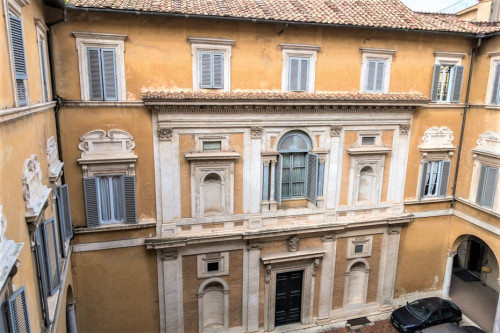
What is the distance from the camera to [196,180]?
13609mm

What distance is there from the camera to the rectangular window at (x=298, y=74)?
13.9 m

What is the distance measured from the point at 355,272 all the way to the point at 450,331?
166 inches

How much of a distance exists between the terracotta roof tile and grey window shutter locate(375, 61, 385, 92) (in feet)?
4.99

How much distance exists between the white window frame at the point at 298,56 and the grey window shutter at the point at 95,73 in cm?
633

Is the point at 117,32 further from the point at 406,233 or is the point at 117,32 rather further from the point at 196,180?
the point at 406,233

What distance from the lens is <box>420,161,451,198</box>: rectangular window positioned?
1664cm

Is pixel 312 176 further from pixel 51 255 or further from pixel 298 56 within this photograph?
pixel 51 255

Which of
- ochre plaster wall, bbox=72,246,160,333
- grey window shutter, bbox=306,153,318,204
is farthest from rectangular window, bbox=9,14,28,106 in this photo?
grey window shutter, bbox=306,153,318,204

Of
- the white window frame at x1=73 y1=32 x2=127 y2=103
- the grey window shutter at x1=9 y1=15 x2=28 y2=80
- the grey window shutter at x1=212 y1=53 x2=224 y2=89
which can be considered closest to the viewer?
the grey window shutter at x1=9 y1=15 x2=28 y2=80

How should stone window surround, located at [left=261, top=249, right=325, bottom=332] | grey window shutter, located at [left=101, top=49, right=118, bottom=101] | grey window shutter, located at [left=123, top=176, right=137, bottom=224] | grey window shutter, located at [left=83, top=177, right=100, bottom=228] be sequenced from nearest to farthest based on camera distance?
1. grey window shutter, located at [left=101, top=49, right=118, bottom=101]
2. grey window shutter, located at [left=83, top=177, right=100, bottom=228]
3. grey window shutter, located at [left=123, top=176, right=137, bottom=224]
4. stone window surround, located at [left=261, top=249, right=325, bottom=332]

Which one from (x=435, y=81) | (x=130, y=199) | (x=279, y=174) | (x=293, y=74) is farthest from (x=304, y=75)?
(x=130, y=199)

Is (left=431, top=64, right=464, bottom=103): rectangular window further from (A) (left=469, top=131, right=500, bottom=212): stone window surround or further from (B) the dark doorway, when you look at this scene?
(B) the dark doorway

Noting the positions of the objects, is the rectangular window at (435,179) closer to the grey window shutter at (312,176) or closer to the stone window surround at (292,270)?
the grey window shutter at (312,176)

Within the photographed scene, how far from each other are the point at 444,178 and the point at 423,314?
6082 millimetres
